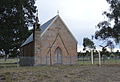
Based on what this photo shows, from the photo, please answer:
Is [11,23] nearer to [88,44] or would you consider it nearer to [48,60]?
[48,60]

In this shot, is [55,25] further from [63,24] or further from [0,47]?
[0,47]

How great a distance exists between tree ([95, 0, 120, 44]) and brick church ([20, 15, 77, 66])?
696 cm

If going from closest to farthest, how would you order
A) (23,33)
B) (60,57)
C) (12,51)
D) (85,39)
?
(60,57)
(23,33)
(12,51)
(85,39)

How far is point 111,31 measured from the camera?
1644 inches

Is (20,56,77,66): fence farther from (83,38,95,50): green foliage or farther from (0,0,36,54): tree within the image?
(83,38,95,50): green foliage

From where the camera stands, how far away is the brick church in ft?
149

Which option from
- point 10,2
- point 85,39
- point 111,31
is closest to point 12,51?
point 10,2

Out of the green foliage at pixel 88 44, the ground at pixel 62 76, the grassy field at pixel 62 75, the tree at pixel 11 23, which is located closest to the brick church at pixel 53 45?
the tree at pixel 11 23

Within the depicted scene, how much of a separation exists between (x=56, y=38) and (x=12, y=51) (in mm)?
14477

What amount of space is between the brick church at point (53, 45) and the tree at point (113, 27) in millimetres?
6956

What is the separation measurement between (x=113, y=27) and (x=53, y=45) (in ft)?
42.4

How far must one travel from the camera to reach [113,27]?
41188 mm

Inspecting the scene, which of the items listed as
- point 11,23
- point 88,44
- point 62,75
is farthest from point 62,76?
point 88,44

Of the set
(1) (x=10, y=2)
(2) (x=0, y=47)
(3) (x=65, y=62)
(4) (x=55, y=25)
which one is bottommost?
(3) (x=65, y=62)
